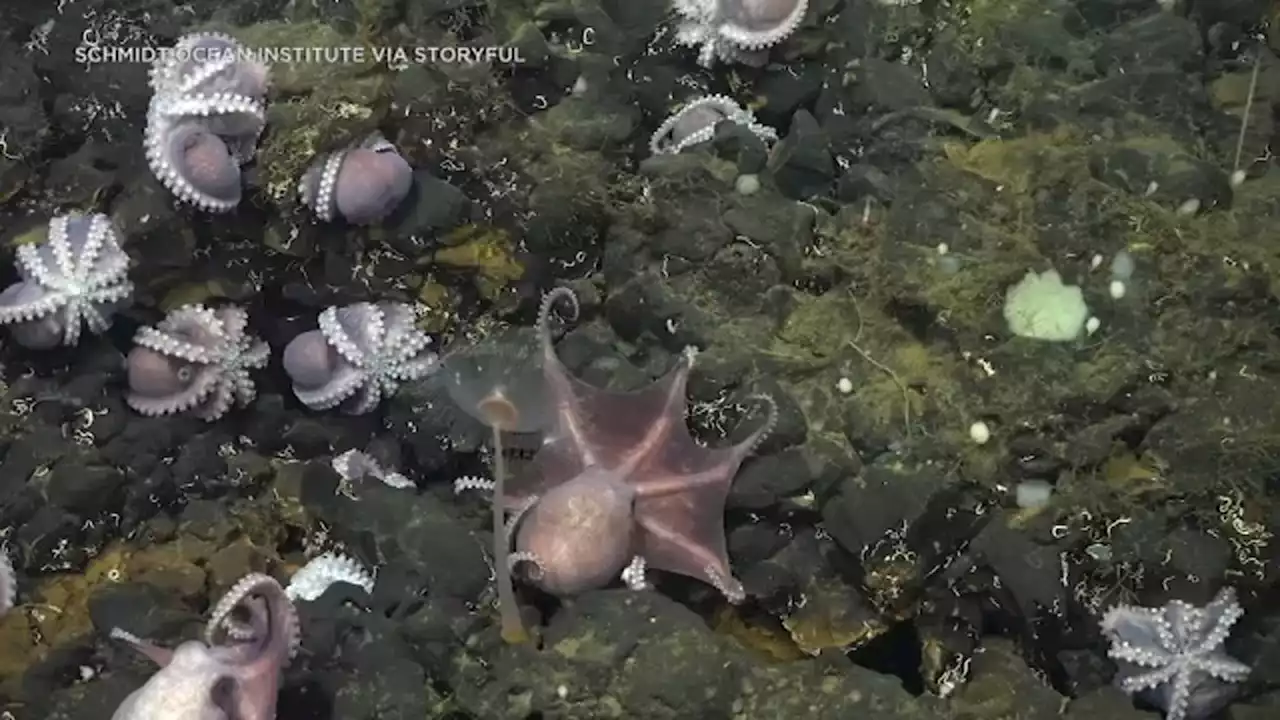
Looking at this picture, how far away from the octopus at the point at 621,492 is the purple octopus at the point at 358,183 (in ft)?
2.06

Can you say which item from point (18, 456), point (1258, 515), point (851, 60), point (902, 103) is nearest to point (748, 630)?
point (1258, 515)

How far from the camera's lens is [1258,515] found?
7.04ft

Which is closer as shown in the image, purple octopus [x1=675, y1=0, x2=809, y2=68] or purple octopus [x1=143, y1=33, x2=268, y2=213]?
purple octopus [x1=143, y1=33, x2=268, y2=213]

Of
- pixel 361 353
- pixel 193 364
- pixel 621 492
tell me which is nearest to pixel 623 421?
pixel 621 492

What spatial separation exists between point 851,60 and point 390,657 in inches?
70.3

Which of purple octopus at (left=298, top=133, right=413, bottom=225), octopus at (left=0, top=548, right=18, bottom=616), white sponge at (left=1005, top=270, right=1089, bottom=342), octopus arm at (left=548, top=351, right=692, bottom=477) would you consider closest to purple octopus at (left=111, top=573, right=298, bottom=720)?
octopus at (left=0, top=548, right=18, bottom=616)

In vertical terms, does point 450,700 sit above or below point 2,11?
below

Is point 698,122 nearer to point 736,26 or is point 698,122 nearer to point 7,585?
point 736,26

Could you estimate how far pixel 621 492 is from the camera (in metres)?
2.21

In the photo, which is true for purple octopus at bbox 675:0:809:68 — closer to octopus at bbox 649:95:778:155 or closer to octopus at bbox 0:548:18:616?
octopus at bbox 649:95:778:155

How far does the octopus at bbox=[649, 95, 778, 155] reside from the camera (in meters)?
2.79

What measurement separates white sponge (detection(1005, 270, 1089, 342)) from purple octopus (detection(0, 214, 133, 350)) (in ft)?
6.48

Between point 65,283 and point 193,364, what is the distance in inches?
12.9

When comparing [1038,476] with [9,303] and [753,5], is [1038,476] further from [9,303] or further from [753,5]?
[9,303]
